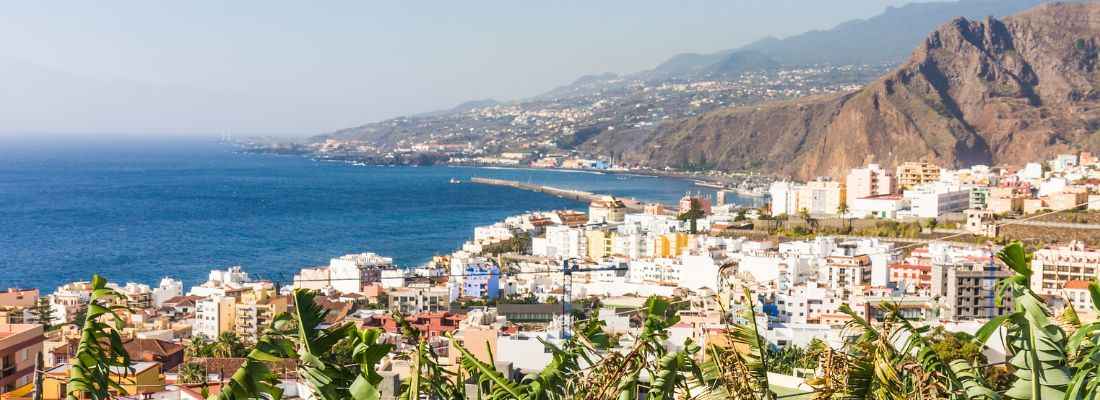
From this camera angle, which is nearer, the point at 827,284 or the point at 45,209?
the point at 827,284

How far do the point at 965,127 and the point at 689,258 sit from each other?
26842 millimetres

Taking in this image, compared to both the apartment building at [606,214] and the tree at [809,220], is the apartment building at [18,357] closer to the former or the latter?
the tree at [809,220]

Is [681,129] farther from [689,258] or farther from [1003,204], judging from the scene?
[689,258]

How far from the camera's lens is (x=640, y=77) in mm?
128125

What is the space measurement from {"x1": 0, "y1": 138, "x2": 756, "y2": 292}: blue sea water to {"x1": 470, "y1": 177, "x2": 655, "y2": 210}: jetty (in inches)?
20.5

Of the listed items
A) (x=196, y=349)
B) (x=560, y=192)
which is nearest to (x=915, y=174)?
(x=560, y=192)

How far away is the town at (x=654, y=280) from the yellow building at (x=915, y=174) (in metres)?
0.57

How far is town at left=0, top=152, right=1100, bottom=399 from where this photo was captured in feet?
22.4

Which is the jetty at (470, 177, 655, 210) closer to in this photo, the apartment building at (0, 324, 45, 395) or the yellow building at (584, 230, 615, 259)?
the yellow building at (584, 230, 615, 259)

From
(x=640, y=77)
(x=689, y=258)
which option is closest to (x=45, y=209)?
(x=689, y=258)

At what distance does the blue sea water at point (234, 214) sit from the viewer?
19250 mm

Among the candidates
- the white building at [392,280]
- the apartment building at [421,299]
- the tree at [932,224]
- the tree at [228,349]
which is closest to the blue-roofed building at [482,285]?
the apartment building at [421,299]

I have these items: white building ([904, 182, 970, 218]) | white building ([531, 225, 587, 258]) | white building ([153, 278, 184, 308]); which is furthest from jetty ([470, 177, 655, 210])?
white building ([153, 278, 184, 308])

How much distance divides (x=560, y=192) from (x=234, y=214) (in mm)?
11327
